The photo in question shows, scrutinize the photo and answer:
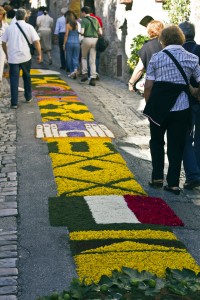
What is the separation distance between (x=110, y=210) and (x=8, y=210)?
928 millimetres

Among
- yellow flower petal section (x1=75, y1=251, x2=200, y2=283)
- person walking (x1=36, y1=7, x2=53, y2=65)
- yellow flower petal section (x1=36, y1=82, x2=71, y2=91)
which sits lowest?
yellow flower petal section (x1=36, y1=82, x2=71, y2=91)

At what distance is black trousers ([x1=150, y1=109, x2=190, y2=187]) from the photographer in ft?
25.7

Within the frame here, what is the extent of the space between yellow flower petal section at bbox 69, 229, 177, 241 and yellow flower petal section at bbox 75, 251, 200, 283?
0.43 m

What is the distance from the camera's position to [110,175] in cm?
861

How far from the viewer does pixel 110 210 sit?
7082 millimetres

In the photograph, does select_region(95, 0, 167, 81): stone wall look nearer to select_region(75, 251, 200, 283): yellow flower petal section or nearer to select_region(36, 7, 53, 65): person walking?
select_region(36, 7, 53, 65): person walking

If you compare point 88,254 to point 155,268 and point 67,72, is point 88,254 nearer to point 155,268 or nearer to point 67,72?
point 155,268

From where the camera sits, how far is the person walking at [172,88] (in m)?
7.71

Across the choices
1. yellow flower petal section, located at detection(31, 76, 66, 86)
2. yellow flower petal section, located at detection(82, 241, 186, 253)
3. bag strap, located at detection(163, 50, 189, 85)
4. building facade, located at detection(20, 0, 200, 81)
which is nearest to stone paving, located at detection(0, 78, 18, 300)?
yellow flower petal section, located at detection(82, 241, 186, 253)

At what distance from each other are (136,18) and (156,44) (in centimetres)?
980

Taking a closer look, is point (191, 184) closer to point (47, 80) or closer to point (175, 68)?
point (175, 68)

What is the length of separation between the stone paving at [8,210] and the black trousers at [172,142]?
1507 millimetres

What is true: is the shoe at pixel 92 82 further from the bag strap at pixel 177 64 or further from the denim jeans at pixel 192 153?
the bag strap at pixel 177 64

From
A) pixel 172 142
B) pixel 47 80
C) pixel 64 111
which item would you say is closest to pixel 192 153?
pixel 172 142
